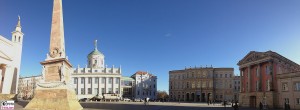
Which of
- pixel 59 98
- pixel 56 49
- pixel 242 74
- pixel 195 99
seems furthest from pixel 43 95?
pixel 195 99

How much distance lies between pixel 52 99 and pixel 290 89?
3494cm

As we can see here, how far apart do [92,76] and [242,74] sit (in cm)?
4624

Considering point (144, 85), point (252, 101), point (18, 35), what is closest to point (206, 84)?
point (144, 85)

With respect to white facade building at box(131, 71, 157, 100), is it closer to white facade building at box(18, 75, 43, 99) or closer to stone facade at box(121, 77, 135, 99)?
stone facade at box(121, 77, 135, 99)

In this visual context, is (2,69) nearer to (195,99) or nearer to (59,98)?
(59,98)

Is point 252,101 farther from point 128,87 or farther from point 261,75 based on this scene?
point 128,87

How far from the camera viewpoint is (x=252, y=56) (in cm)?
5212

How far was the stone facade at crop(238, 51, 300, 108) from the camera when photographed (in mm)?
45250

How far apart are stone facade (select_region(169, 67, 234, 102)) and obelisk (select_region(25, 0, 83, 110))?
77609 mm

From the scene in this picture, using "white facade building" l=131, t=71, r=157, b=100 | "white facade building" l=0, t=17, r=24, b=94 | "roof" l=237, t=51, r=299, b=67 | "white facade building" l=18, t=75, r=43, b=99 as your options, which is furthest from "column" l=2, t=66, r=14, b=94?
"white facade building" l=18, t=75, r=43, b=99

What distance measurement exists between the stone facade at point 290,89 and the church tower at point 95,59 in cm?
5771

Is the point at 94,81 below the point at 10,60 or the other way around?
below

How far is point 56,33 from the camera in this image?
22516 mm

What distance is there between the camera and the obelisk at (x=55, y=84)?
66.8 feet
